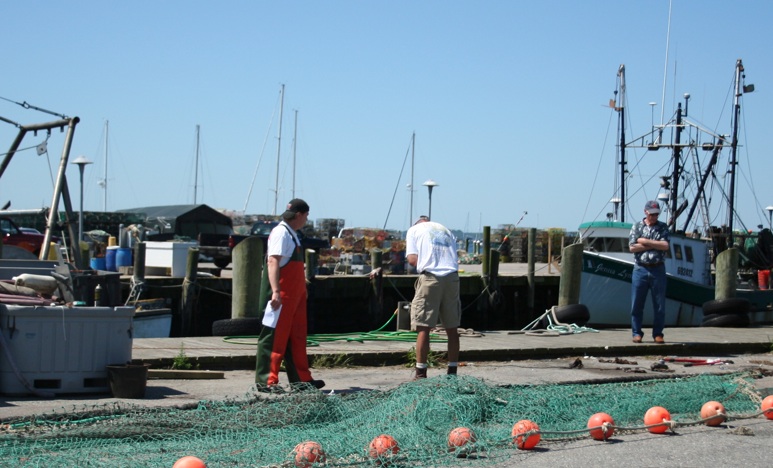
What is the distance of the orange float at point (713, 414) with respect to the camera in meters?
6.57

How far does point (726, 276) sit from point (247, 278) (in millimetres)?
10098

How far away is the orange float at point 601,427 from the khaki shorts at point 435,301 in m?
2.51

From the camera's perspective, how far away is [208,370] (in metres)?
9.15

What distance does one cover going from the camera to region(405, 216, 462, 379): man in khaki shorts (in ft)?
27.6

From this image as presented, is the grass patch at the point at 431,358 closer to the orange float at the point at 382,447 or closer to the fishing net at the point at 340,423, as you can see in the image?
the fishing net at the point at 340,423

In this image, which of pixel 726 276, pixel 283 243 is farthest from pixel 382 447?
pixel 726 276

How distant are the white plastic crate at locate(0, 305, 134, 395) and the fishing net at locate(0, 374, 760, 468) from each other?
967 millimetres

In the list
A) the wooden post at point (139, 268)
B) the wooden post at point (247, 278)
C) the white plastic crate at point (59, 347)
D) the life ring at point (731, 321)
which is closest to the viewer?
the white plastic crate at point (59, 347)

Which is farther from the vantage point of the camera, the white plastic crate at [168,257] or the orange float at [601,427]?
the white plastic crate at [168,257]

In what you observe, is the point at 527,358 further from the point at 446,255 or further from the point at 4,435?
the point at 4,435

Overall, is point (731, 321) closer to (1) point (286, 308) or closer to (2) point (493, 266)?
(2) point (493, 266)

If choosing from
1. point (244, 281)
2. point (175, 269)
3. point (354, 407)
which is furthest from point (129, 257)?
point (354, 407)

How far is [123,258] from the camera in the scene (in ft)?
77.8

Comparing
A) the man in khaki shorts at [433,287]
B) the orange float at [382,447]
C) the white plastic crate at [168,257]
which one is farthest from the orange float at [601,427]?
the white plastic crate at [168,257]
